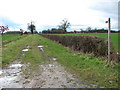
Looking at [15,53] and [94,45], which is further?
[15,53]

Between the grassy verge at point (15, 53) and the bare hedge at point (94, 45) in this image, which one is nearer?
the bare hedge at point (94, 45)

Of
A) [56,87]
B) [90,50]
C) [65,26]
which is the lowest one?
[56,87]

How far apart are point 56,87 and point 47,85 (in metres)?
0.32

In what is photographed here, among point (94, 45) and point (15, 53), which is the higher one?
point (94, 45)

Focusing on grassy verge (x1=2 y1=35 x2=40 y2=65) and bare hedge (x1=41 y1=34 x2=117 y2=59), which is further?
grassy verge (x1=2 y1=35 x2=40 y2=65)

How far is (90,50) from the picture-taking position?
27.7 feet

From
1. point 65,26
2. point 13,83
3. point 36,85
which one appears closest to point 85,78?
point 36,85

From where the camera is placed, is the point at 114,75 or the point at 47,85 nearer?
the point at 47,85

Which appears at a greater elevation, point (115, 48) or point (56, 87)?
point (115, 48)

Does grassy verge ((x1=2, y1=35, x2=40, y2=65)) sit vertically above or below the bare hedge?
below

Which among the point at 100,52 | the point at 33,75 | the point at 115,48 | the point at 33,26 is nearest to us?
the point at 33,75

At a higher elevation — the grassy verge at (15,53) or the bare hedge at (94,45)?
the bare hedge at (94,45)

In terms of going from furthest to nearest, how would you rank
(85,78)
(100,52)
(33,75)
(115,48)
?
(100,52)
(115,48)
(33,75)
(85,78)

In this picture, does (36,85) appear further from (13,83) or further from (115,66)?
(115,66)
